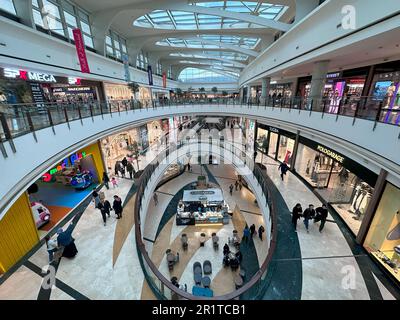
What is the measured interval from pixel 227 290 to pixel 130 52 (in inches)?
909

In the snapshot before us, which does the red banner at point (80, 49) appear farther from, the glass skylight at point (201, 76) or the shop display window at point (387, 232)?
the glass skylight at point (201, 76)

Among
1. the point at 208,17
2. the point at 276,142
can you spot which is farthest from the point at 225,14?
the point at 276,142

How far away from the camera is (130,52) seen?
20.0 meters

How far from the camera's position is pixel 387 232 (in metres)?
5.71

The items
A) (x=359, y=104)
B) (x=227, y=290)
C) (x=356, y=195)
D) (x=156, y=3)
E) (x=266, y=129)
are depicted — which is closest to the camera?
(x=359, y=104)

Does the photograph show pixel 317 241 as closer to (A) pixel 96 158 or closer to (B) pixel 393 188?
(B) pixel 393 188

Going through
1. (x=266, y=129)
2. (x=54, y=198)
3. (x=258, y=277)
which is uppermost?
(x=266, y=129)

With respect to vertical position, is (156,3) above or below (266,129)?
above

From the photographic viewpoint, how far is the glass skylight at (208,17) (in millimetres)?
14172

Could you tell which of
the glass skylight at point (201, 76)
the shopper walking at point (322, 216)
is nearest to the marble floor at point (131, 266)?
the shopper walking at point (322, 216)

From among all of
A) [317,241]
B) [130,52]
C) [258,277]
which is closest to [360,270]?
[317,241]

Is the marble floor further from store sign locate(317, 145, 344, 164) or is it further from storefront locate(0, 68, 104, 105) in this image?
storefront locate(0, 68, 104, 105)

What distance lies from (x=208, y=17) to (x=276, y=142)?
41.8 feet

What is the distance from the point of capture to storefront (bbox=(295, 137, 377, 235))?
22.7 ft
